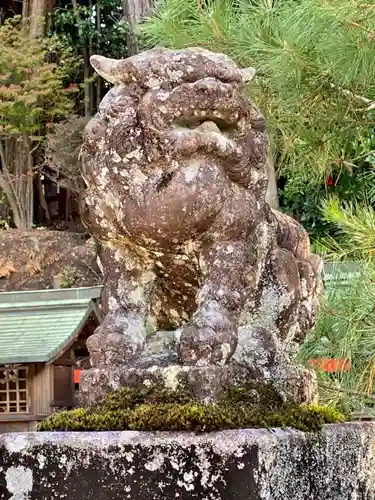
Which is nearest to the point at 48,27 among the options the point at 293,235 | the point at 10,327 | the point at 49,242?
the point at 49,242

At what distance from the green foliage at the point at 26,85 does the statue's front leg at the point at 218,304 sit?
9.60 m

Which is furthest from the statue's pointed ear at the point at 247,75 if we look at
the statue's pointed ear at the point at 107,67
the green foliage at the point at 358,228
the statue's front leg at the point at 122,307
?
the green foliage at the point at 358,228

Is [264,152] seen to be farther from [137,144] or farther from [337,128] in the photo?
[337,128]

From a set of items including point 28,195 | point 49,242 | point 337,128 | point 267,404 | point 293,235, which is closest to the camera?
point 267,404

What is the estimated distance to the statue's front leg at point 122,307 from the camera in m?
1.59

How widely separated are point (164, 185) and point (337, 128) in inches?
94.1

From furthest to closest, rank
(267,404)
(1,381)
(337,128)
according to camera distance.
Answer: (1,381) < (337,128) < (267,404)

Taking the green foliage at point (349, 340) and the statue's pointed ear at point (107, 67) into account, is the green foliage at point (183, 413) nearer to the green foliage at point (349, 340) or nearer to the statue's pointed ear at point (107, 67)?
the statue's pointed ear at point (107, 67)

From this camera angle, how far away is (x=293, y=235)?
6.27 feet

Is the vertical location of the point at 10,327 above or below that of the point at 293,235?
below

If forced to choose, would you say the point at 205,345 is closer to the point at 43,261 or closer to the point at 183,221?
the point at 183,221

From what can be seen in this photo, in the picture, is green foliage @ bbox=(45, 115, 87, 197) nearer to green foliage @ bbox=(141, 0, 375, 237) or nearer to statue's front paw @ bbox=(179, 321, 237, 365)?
green foliage @ bbox=(141, 0, 375, 237)

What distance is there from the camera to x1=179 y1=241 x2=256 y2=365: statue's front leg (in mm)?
1508

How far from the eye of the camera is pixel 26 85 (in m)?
11.1
